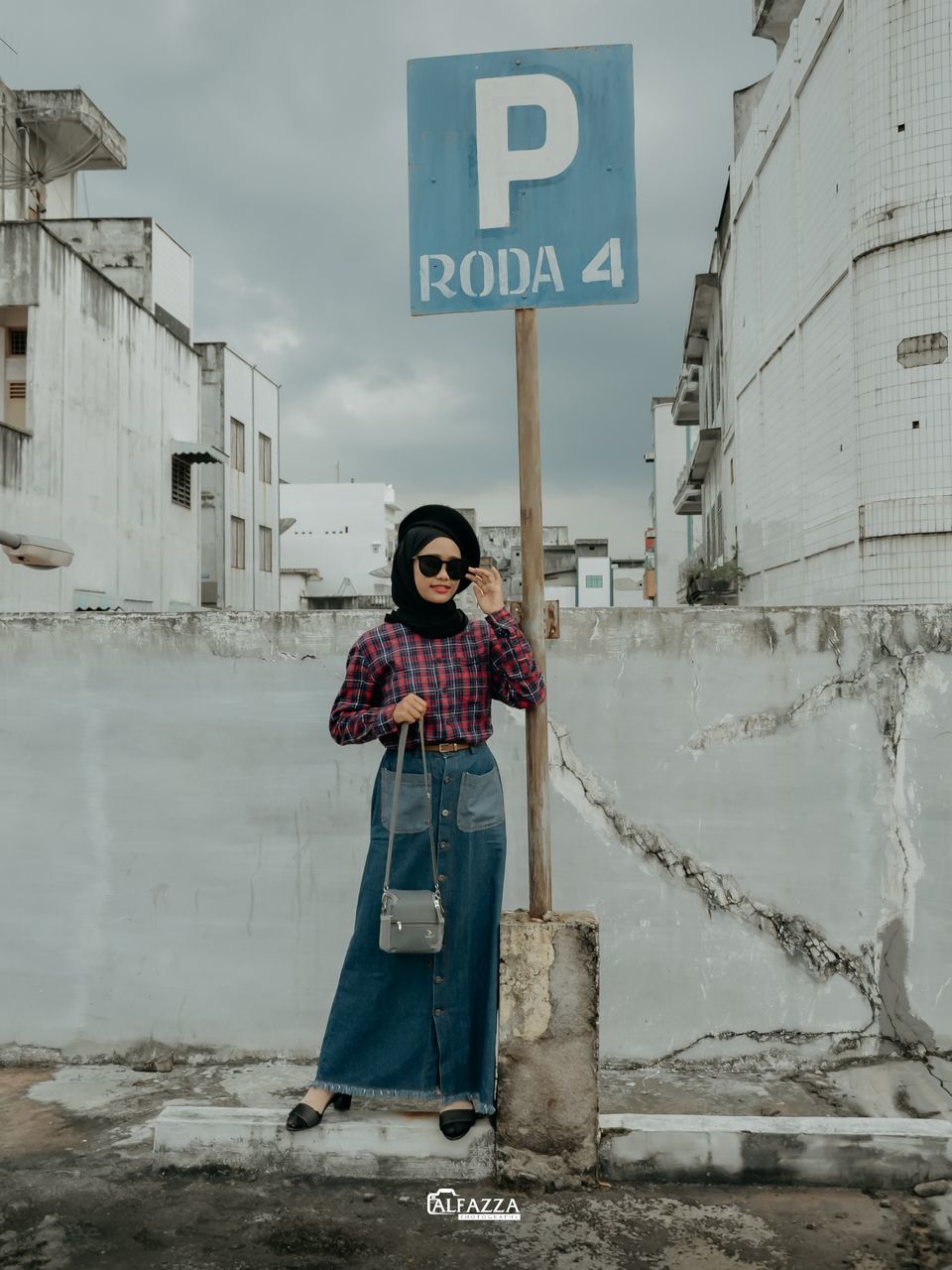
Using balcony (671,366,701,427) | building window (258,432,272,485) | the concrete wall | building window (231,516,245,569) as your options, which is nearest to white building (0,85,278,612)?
building window (231,516,245,569)

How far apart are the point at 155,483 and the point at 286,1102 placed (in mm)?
22308

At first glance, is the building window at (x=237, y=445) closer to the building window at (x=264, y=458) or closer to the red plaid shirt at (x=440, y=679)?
the building window at (x=264, y=458)

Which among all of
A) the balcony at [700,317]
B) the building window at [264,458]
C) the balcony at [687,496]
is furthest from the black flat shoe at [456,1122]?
the building window at [264,458]

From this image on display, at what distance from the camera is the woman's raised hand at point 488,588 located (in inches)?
126

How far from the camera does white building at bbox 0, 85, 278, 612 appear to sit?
62.5ft

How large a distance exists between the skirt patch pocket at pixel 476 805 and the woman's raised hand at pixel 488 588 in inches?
19.2

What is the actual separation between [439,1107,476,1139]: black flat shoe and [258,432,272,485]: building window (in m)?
34.4

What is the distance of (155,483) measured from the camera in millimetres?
24516

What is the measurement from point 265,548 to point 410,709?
114 feet

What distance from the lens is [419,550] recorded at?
3234mm

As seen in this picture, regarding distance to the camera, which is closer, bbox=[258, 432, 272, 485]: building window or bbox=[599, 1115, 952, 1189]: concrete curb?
bbox=[599, 1115, 952, 1189]: concrete curb

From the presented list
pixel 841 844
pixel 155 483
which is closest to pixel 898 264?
pixel 841 844

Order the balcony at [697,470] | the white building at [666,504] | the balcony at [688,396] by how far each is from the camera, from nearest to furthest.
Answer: the balcony at [697,470], the balcony at [688,396], the white building at [666,504]

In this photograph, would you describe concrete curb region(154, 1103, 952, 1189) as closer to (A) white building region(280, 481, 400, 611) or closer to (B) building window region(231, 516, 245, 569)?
(B) building window region(231, 516, 245, 569)
